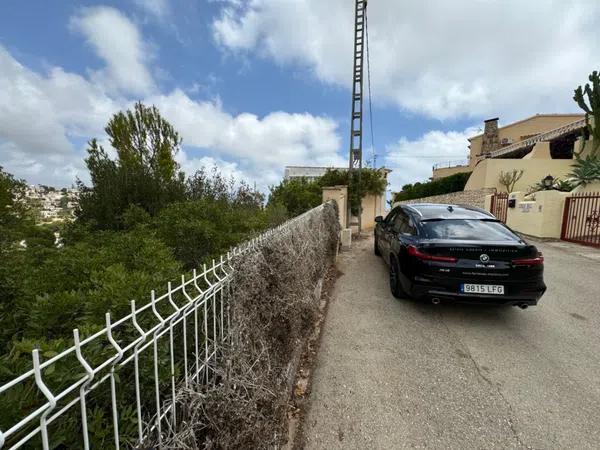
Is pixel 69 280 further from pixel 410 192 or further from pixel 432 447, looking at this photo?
pixel 410 192

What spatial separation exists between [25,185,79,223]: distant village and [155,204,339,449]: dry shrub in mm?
4910

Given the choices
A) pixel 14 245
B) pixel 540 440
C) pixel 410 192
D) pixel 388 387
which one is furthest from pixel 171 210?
pixel 410 192

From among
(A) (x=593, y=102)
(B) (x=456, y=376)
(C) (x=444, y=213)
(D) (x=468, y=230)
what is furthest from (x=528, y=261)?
(A) (x=593, y=102)

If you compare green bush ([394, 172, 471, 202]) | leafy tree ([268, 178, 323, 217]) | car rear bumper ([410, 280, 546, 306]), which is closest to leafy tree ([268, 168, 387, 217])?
leafy tree ([268, 178, 323, 217])

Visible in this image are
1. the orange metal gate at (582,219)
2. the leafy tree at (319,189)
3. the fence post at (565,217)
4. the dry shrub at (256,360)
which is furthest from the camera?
the leafy tree at (319,189)

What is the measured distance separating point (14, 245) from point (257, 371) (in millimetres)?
3738

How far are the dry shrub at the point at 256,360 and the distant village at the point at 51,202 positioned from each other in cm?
491

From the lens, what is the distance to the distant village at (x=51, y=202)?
5.32 meters

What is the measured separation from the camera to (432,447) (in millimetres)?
2018

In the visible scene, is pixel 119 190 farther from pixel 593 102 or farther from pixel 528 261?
pixel 593 102

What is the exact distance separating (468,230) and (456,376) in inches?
83.8

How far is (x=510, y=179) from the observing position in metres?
19.5

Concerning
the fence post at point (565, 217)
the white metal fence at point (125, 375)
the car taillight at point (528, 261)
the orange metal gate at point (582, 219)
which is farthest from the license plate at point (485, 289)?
the fence post at point (565, 217)

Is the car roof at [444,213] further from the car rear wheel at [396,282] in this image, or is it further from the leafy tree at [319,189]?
the leafy tree at [319,189]
